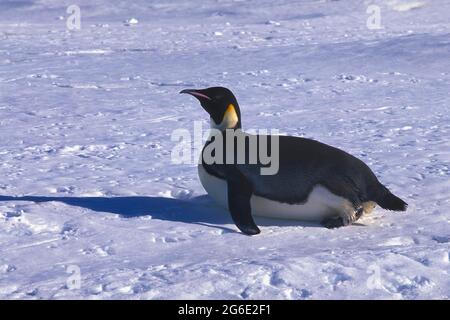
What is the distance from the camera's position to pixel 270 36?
36.1 feet

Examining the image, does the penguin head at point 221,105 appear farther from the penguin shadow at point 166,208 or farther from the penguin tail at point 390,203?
the penguin tail at point 390,203

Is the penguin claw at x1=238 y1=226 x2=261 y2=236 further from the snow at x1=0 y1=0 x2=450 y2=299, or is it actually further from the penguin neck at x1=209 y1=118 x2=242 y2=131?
the penguin neck at x1=209 y1=118 x2=242 y2=131

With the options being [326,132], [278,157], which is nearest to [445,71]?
[326,132]

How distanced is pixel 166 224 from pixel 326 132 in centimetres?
245

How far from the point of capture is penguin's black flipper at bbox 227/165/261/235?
386cm

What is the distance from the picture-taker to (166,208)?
4328mm

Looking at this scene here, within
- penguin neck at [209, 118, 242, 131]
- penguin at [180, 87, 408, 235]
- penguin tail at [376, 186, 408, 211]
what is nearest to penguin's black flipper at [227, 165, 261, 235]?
penguin at [180, 87, 408, 235]

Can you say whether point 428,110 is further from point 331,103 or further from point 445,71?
point 445,71

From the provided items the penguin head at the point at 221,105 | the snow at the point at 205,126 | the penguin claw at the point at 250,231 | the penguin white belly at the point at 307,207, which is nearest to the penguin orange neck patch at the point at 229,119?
the penguin head at the point at 221,105

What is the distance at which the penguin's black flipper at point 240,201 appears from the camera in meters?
3.86

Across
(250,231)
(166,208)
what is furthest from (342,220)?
(166,208)

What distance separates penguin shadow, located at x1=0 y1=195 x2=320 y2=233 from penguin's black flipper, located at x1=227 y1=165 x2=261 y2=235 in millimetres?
92

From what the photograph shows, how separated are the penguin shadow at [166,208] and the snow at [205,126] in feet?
0.05

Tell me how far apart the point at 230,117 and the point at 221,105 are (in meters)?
0.07
